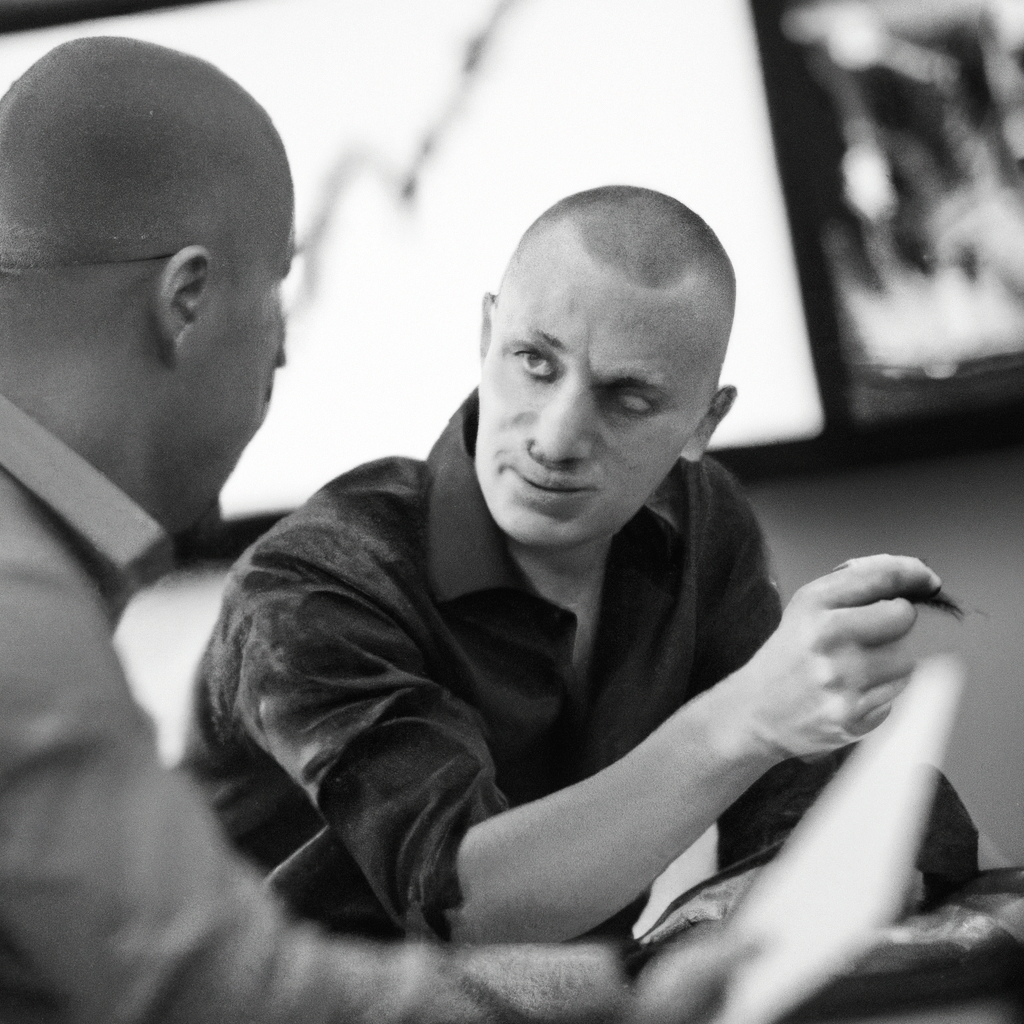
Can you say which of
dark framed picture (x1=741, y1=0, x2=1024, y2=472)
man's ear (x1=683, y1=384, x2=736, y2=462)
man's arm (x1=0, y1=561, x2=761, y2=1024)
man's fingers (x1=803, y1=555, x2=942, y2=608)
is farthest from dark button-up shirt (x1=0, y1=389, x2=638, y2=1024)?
dark framed picture (x1=741, y1=0, x2=1024, y2=472)

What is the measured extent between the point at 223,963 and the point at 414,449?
436mm

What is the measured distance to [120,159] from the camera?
0.50 metres

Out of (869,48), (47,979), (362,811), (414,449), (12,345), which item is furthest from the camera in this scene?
(869,48)

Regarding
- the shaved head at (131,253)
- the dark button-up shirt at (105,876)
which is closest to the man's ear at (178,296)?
the shaved head at (131,253)

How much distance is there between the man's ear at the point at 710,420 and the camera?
0.66m

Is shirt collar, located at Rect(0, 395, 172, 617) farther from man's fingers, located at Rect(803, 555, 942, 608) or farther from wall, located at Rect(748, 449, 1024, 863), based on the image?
wall, located at Rect(748, 449, 1024, 863)

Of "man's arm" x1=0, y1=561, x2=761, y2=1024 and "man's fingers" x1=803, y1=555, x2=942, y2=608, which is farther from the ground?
"man's arm" x1=0, y1=561, x2=761, y2=1024

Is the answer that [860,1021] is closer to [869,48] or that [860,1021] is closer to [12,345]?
[12,345]

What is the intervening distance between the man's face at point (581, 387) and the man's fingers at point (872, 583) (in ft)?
0.41

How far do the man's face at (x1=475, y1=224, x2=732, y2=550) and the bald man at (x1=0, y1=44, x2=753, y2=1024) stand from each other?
0.11 meters

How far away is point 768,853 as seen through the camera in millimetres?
655

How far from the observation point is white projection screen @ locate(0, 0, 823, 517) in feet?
2.62

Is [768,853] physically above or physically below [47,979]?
below

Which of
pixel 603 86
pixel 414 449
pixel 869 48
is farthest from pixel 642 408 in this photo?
pixel 869 48
